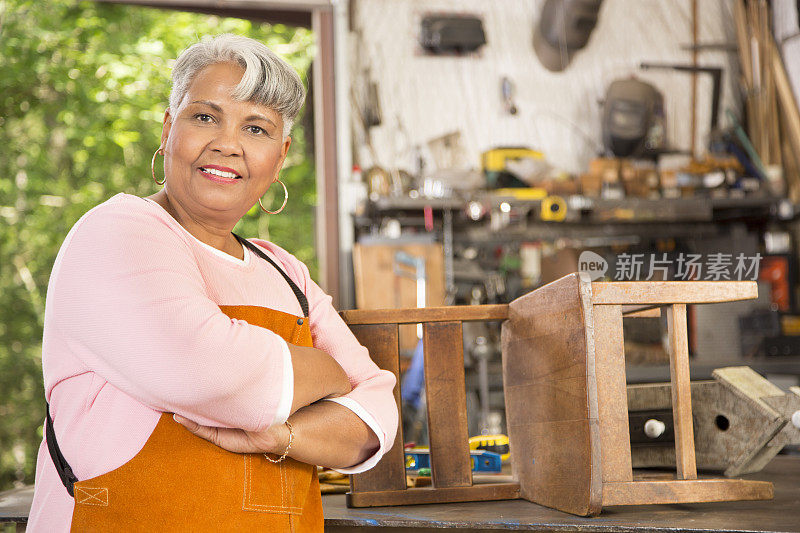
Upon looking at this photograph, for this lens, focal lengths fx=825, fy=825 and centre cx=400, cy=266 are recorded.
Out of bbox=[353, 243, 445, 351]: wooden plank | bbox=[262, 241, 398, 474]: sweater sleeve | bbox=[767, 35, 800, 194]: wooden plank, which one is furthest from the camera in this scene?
bbox=[767, 35, 800, 194]: wooden plank

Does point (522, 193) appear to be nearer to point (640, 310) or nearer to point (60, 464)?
point (640, 310)

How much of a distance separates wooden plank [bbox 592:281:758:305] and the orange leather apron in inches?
28.9

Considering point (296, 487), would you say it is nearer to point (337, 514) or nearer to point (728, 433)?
point (337, 514)

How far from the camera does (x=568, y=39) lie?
5.80 m

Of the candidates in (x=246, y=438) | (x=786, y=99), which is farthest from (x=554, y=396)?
(x=786, y=99)

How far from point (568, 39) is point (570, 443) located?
4.66 metres

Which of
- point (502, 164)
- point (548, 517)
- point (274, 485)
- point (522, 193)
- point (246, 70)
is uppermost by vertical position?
point (502, 164)

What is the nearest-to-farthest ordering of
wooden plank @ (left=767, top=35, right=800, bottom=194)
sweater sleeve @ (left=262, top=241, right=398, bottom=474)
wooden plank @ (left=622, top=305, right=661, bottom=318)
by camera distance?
sweater sleeve @ (left=262, top=241, right=398, bottom=474) < wooden plank @ (left=622, top=305, right=661, bottom=318) < wooden plank @ (left=767, top=35, right=800, bottom=194)

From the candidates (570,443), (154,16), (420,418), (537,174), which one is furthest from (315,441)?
(154,16)

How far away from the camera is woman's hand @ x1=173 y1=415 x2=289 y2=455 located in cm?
134

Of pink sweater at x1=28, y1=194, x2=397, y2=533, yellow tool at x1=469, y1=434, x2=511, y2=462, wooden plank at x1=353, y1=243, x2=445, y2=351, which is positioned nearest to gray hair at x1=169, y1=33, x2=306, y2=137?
pink sweater at x1=28, y1=194, x2=397, y2=533

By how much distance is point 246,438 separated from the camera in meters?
1.35

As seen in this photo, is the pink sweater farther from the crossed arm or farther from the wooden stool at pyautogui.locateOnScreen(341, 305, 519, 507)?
the wooden stool at pyautogui.locateOnScreen(341, 305, 519, 507)

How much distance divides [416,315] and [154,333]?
79 centimetres
